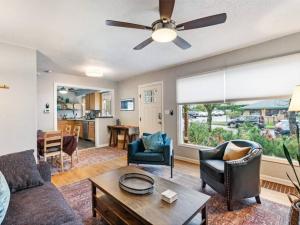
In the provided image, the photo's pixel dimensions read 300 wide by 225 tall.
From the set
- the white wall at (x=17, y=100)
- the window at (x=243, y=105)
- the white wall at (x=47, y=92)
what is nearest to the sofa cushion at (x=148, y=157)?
the window at (x=243, y=105)

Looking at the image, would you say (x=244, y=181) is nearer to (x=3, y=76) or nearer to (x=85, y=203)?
(x=85, y=203)

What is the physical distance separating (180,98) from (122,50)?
191 cm

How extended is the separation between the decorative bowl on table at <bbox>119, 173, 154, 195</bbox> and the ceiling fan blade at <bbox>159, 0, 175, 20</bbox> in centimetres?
180

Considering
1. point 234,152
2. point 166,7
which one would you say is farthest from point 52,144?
point 234,152

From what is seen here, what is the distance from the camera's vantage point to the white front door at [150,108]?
4922 millimetres

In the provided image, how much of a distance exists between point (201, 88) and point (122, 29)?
2.28 m

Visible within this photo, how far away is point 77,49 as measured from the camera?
322cm

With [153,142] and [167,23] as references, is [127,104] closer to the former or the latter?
[153,142]

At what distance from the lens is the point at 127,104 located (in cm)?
612

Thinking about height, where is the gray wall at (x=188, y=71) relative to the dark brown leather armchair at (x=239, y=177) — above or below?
above

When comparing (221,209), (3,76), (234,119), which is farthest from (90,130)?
(221,209)

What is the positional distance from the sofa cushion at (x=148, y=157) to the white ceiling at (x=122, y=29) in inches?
80.7

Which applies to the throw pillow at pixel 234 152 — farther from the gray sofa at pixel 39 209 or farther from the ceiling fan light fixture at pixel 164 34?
the gray sofa at pixel 39 209

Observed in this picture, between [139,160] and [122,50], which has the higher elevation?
[122,50]
